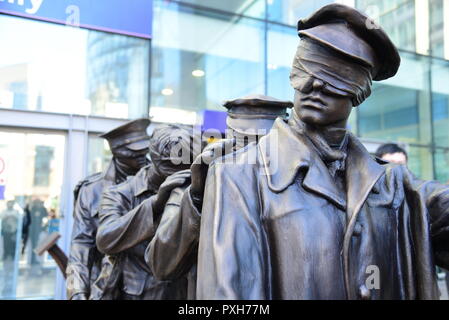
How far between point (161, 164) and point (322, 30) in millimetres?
1582

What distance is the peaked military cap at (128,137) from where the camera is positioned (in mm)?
3619

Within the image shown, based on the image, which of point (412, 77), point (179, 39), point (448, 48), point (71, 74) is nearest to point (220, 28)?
point (179, 39)

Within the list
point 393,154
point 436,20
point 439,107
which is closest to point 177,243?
point 393,154

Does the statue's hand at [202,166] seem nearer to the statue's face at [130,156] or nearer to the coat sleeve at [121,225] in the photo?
the coat sleeve at [121,225]

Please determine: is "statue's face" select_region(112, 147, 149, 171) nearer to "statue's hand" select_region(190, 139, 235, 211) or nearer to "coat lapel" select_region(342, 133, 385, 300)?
"statue's hand" select_region(190, 139, 235, 211)

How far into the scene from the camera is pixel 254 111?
231 cm

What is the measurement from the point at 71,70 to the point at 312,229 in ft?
19.6

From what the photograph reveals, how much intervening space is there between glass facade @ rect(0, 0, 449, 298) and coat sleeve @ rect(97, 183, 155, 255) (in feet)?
10.7

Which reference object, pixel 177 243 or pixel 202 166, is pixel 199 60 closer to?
pixel 177 243

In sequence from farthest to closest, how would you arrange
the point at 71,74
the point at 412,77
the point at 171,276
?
1. the point at 412,77
2. the point at 71,74
3. the point at 171,276

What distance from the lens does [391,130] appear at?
31.0ft

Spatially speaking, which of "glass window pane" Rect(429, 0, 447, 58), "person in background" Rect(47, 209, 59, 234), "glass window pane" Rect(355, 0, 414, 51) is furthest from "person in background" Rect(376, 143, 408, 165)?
"person in background" Rect(47, 209, 59, 234)
